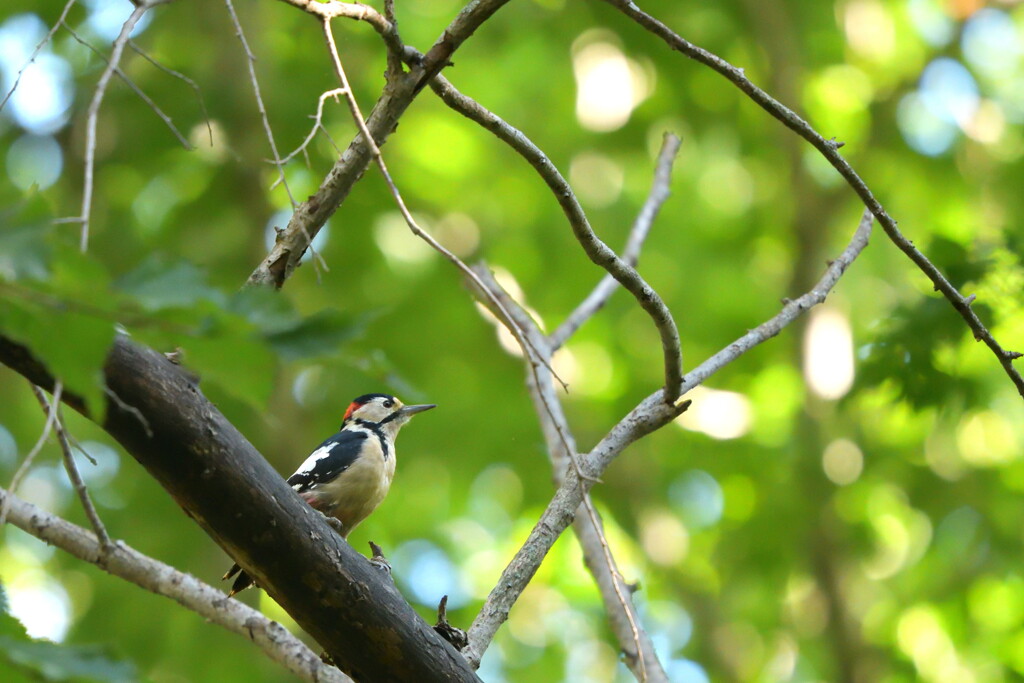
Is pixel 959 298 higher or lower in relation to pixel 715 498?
lower

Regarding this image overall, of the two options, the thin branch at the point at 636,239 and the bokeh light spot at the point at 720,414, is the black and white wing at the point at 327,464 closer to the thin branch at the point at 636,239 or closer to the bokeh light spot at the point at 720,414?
the thin branch at the point at 636,239

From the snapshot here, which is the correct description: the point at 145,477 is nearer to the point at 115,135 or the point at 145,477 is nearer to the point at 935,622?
the point at 115,135

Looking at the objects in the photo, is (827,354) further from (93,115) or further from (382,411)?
(93,115)

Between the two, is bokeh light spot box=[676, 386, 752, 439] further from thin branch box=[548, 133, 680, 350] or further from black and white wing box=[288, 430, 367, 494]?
black and white wing box=[288, 430, 367, 494]

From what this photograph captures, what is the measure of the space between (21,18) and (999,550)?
7.42 m

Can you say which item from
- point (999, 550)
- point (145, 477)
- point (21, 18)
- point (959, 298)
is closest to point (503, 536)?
point (145, 477)

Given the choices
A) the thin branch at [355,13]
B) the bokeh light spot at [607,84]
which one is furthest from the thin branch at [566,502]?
the bokeh light spot at [607,84]

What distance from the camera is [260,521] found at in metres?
2.23

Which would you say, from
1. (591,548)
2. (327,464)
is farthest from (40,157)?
(591,548)

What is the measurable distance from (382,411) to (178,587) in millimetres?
2603

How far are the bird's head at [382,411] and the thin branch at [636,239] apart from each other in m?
1.24

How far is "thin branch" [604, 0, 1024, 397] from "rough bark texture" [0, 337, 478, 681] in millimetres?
1394

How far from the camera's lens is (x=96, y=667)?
4.52ft

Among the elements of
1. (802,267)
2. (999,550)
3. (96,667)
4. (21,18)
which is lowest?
(96,667)
